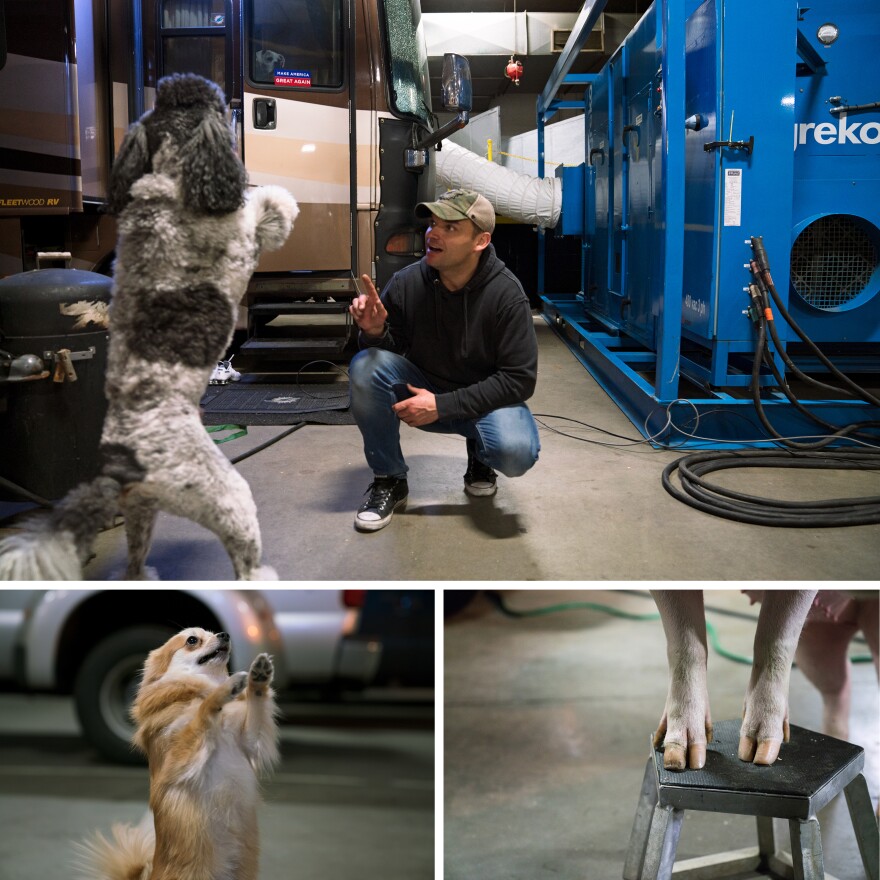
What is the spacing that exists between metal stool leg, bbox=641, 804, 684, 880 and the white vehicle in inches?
18.6

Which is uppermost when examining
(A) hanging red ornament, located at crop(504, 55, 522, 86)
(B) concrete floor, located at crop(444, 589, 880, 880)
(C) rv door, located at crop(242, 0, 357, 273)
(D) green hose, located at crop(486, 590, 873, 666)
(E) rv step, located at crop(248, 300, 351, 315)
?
(A) hanging red ornament, located at crop(504, 55, 522, 86)

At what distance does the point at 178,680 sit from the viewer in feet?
3.97

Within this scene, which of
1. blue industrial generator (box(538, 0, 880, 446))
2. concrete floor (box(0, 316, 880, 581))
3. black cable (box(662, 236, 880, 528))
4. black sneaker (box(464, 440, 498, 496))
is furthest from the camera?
blue industrial generator (box(538, 0, 880, 446))

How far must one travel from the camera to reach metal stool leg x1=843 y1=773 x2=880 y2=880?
1338 mm

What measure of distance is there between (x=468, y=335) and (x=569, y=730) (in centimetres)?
99

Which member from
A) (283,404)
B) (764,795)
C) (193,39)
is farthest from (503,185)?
(764,795)

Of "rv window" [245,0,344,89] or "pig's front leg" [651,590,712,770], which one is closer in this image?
"pig's front leg" [651,590,712,770]

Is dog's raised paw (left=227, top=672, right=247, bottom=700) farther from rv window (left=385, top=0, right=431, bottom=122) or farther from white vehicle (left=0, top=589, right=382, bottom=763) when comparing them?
rv window (left=385, top=0, right=431, bottom=122)

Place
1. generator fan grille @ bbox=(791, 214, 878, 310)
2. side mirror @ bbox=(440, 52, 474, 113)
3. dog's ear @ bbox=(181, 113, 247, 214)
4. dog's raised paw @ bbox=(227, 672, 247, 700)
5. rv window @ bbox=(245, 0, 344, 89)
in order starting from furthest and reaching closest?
generator fan grille @ bbox=(791, 214, 878, 310)
side mirror @ bbox=(440, 52, 474, 113)
rv window @ bbox=(245, 0, 344, 89)
dog's ear @ bbox=(181, 113, 247, 214)
dog's raised paw @ bbox=(227, 672, 247, 700)

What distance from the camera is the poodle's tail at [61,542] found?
4.31 feet

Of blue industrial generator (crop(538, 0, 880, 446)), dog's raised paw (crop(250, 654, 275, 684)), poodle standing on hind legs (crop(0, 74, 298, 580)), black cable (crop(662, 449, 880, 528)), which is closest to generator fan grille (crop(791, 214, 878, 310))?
blue industrial generator (crop(538, 0, 880, 446))

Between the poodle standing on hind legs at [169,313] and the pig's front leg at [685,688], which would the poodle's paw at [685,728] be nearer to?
the pig's front leg at [685,688]

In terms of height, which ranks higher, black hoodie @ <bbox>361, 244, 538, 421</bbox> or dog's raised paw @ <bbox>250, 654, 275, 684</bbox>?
black hoodie @ <bbox>361, 244, 538, 421</bbox>

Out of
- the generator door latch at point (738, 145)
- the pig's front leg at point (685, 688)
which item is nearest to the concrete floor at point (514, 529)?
the pig's front leg at point (685, 688)
